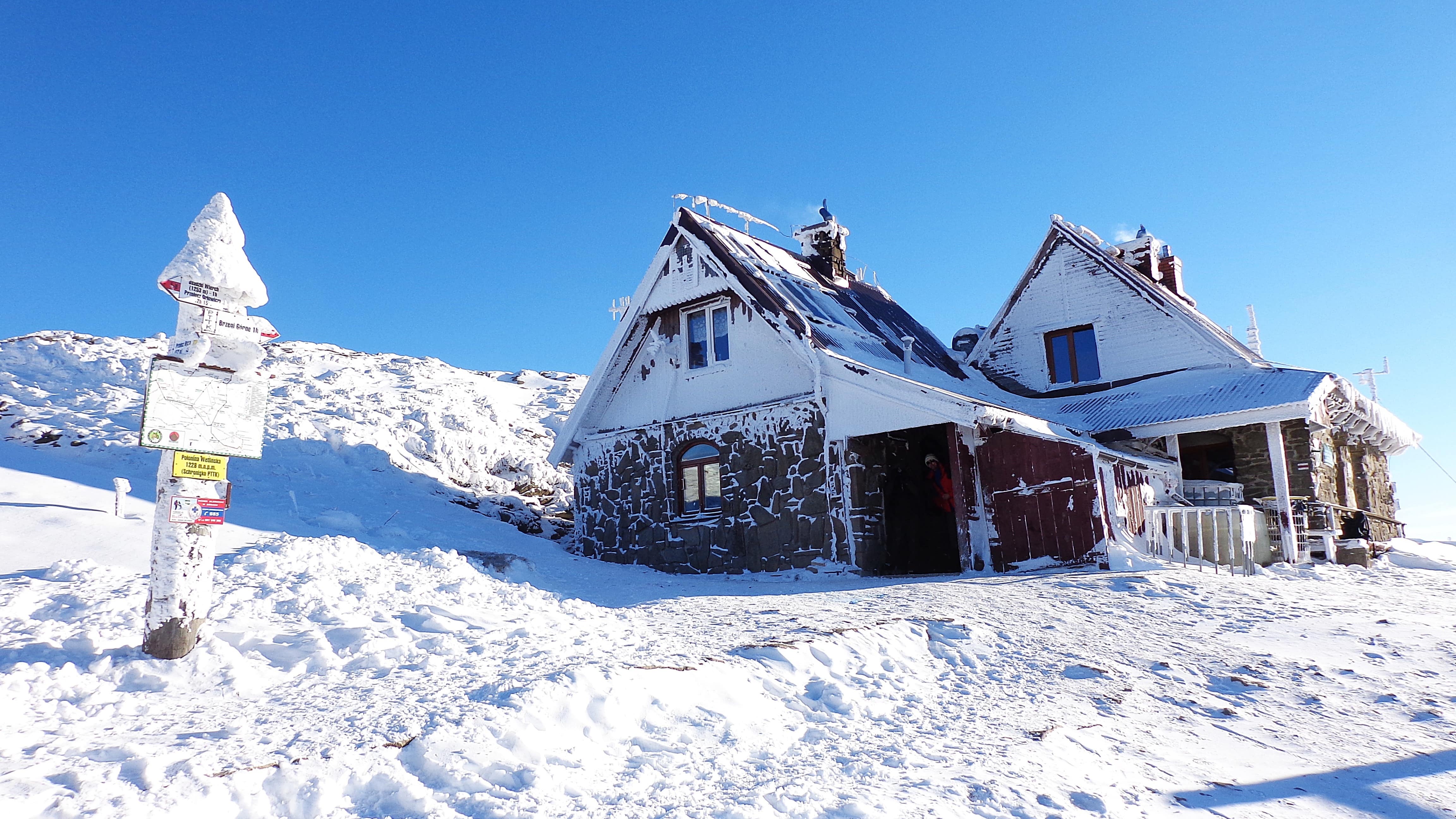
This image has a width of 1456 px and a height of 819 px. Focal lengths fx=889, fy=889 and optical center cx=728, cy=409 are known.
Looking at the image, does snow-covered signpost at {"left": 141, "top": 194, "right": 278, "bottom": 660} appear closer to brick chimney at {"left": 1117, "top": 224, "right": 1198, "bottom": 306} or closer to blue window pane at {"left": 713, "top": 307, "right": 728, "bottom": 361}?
blue window pane at {"left": 713, "top": 307, "right": 728, "bottom": 361}

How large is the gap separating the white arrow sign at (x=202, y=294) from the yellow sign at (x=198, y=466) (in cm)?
108

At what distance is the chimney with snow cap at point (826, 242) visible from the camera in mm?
20453

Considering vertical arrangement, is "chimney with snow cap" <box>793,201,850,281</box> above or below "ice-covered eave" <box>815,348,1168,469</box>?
above

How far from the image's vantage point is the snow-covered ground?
4.25 m

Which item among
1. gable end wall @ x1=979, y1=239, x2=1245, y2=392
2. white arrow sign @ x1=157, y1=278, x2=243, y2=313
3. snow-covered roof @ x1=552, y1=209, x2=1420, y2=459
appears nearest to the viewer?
white arrow sign @ x1=157, y1=278, x2=243, y2=313

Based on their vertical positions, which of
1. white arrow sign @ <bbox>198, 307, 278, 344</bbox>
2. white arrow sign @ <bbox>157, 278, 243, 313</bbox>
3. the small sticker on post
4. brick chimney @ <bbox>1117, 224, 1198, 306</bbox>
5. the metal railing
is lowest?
the metal railing

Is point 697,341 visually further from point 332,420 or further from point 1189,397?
point 1189,397

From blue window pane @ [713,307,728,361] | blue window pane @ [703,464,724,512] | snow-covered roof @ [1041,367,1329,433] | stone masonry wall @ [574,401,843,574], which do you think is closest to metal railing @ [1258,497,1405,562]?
snow-covered roof @ [1041,367,1329,433]

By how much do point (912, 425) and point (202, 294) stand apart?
9.60m

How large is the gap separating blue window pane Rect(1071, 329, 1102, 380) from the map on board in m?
16.8

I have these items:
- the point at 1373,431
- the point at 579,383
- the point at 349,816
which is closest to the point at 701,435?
the point at 349,816

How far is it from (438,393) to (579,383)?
1015cm

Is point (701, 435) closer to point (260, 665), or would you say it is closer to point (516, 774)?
point (260, 665)

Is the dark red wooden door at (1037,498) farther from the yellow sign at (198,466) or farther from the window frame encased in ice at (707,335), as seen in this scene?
the yellow sign at (198,466)
